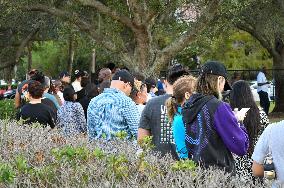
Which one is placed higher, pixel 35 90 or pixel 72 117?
pixel 35 90

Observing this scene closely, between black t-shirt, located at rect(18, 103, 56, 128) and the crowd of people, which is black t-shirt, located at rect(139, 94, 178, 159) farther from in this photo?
black t-shirt, located at rect(18, 103, 56, 128)

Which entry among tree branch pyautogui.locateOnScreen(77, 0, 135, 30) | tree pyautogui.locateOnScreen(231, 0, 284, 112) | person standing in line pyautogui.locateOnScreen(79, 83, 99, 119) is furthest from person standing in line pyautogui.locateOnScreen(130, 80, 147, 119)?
tree pyautogui.locateOnScreen(231, 0, 284, 112)

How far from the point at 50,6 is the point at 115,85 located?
13.2 metres

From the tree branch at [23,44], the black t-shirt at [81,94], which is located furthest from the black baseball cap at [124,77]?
the tree branch at [23,44]

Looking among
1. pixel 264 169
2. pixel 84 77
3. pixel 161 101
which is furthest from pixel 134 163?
pixel 84 77

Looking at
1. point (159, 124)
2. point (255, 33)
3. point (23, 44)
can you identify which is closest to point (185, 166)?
point (159, 124)

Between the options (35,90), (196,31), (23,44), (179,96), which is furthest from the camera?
(23,44)

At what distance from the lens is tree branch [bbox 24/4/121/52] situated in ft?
64.0

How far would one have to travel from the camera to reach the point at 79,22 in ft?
65.0

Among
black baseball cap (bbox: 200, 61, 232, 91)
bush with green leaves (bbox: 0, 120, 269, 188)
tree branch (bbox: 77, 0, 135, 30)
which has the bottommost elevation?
bush with green leaves (bbox: 0, 120, 269, 188)

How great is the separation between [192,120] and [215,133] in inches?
9.0

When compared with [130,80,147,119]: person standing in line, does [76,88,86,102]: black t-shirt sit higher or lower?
lower

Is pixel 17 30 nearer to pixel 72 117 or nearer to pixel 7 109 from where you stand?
pixel 7 109

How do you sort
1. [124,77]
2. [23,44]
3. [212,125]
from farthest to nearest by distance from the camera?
[23,44]
[124,77]
[212,125]
